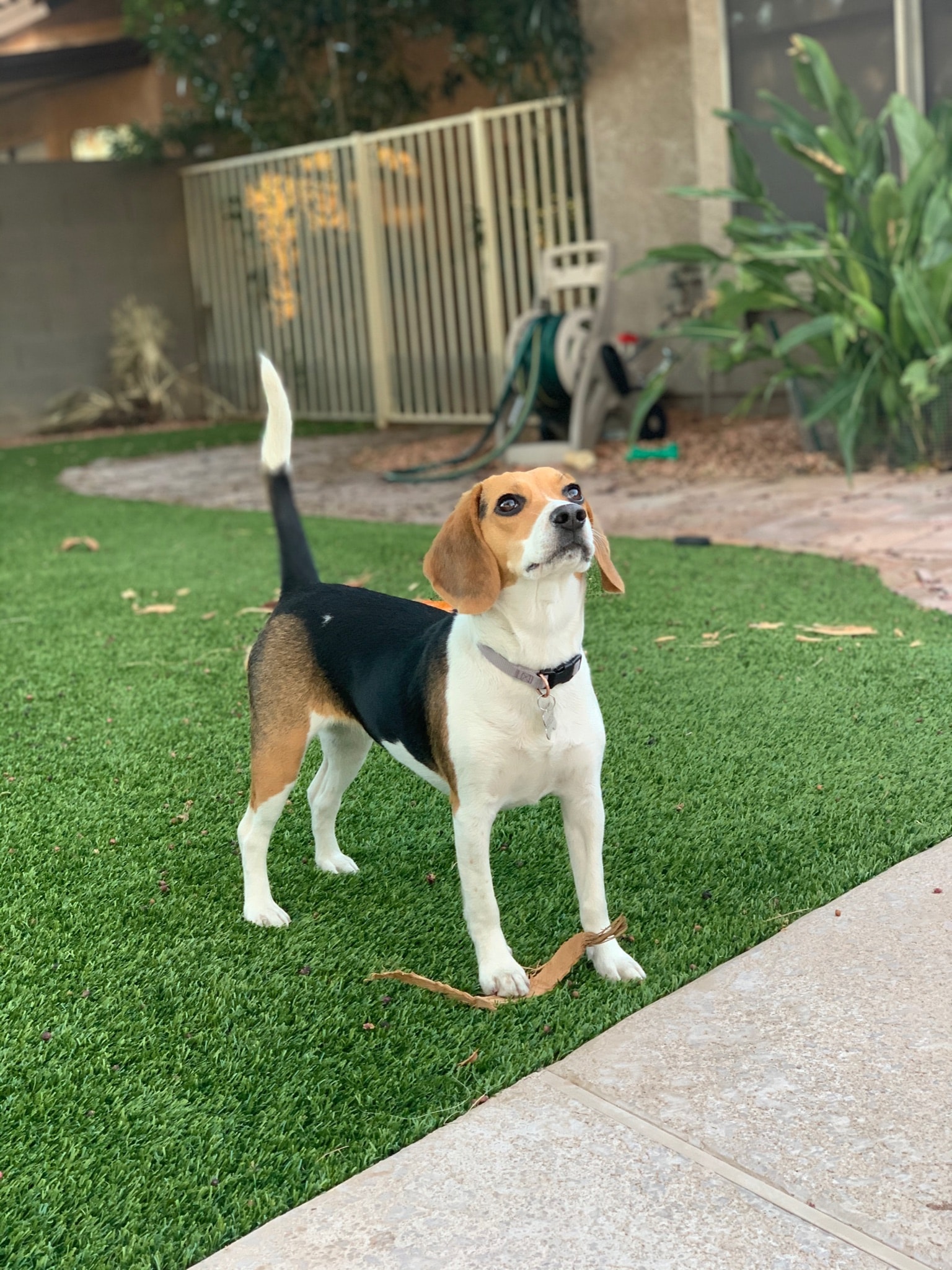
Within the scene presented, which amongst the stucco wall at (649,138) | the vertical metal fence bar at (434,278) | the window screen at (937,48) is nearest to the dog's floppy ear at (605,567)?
the window screen at (937,48)

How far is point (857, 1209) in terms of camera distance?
1.72 m

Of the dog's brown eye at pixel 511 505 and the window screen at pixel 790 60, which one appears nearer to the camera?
the dog's brown eye at pixel 511 505

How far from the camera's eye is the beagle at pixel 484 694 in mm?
2279

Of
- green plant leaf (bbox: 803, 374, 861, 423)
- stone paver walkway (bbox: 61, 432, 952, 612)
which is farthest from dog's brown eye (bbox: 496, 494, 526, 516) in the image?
green plant leaf (bbox: 803, 374, 861, 423)

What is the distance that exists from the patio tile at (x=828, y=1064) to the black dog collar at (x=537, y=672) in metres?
0.61

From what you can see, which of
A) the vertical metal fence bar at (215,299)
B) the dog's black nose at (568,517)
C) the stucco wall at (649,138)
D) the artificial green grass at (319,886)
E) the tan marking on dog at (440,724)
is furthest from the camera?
the vertical metal fence bar at (215,299)

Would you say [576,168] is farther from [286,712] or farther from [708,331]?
[286,712]

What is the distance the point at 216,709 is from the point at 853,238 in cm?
516

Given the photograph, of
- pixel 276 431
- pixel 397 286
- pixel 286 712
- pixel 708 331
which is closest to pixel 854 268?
pixel 708 331

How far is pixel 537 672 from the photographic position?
90.9 inches

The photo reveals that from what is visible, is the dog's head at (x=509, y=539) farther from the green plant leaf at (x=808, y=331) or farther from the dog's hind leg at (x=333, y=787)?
the green plant leaf at (x=808, y=331)

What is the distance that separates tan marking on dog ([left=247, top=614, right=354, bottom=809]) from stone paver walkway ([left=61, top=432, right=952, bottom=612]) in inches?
115

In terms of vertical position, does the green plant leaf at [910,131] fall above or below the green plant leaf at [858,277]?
above

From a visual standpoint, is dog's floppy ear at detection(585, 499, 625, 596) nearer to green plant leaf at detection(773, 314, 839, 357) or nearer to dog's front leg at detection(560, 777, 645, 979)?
dog's front leg at detection(560, 777, 645, 979)
